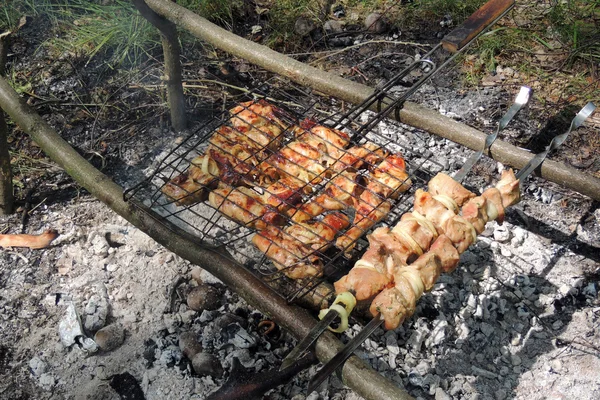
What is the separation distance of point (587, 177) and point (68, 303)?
303cm

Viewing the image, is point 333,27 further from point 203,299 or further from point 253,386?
point 253,386

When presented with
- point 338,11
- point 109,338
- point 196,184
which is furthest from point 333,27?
point 109,338

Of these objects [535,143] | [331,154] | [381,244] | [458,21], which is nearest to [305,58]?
[458,21]

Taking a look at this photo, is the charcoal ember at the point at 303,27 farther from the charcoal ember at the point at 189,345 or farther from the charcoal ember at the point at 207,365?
the charcoal ember at the point at 207,365

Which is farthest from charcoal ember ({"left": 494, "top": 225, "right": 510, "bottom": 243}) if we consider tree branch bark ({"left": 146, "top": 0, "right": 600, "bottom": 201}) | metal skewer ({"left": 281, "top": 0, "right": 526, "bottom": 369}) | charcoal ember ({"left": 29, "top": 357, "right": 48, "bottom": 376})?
charcoal ember ({"left": 29, "top": 357, "right": 48, "bottom": 376})

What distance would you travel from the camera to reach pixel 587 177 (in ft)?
10.5

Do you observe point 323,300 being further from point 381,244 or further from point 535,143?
point 535,143

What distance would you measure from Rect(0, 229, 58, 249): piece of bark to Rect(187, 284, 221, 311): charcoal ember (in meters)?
1.14

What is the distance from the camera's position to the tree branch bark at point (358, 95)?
3223 mm

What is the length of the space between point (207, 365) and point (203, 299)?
435 mm

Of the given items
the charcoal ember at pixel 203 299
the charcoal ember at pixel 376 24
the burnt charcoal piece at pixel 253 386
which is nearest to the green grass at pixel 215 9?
the charcoal ember at pixel 376 24

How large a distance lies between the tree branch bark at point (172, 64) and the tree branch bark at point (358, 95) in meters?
0.11

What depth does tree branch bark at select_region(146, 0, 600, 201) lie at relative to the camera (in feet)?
10.6

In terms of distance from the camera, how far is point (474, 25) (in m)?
3.28
